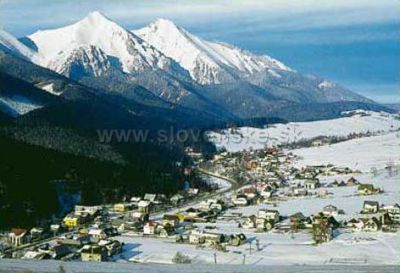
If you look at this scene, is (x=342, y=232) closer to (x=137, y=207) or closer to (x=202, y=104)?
(x=137, y=207)

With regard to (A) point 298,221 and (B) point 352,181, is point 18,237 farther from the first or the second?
(B) point 352,181

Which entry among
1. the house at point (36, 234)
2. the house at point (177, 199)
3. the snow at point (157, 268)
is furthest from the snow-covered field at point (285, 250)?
the snow at point (157, 268)

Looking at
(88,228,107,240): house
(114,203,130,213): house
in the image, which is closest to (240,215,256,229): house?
(88,228,107,240): house

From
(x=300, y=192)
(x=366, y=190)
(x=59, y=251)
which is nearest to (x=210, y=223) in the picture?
(x=59, y=251)

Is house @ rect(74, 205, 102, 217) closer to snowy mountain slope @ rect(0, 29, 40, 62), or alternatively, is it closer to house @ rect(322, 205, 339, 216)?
house @ rect(322, 205, 339, 216)

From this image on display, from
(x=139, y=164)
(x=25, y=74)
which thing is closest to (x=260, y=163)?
(x=139, y=164)
